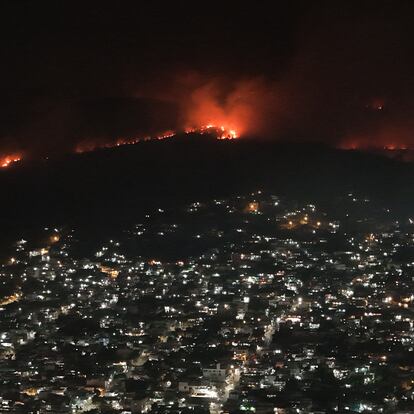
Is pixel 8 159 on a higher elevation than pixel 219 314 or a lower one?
higher

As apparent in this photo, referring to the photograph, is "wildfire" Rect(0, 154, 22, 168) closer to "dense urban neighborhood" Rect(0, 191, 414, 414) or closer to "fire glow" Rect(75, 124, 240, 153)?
"fire glow" Rect(75, 124, 240, 153)

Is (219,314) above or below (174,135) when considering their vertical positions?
below

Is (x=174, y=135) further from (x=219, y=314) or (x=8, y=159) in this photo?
(x=219, y=314)

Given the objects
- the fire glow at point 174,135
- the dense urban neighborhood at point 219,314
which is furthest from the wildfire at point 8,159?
the dense urban neighborhood at point 219,314

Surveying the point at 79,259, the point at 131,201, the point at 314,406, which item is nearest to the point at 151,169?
the point at 131,201

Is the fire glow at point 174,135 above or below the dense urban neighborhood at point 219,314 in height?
above

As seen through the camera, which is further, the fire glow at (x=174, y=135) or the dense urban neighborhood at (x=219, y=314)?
the fire glow at (x=174, y=135)

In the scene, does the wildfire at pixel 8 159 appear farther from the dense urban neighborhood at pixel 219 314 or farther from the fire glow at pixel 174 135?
the dense urban neighborhood at pixel 219 314

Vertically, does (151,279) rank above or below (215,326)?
above

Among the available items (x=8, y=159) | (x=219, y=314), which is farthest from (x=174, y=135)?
(x=219, y=314)

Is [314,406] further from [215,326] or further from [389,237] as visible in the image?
[389,237]

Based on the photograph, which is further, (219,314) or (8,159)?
(8,159)
